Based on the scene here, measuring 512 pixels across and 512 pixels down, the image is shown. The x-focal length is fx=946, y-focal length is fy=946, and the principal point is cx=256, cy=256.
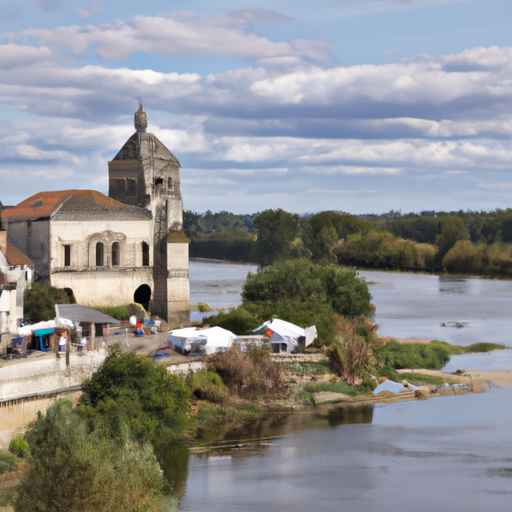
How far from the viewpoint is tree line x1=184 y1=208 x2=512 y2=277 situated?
115 m

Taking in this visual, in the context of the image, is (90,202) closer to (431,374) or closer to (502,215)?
(431,374)

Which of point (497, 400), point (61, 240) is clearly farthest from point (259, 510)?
point (61, 240)

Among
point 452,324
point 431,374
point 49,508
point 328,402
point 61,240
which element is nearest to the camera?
point 49,508

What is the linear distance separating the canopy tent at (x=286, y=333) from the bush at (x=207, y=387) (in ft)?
16.0

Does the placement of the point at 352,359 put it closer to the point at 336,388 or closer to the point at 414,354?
the point at 336,388

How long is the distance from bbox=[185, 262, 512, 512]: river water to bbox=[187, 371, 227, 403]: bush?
2.02 metres

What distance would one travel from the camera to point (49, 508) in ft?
53.3

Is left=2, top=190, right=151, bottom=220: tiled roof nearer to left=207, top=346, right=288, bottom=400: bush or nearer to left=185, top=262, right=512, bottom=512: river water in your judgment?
left=207, top=346, right=288, bottom=400: bush

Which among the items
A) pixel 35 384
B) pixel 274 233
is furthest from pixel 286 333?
pixel 274 233

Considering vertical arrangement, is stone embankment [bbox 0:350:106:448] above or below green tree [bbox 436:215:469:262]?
below

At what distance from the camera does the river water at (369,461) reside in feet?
78.9

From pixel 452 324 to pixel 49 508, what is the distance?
48.0 meters

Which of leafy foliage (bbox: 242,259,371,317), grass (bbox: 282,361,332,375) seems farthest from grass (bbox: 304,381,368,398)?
leafy foliage (bbox: 242,259,371,317)

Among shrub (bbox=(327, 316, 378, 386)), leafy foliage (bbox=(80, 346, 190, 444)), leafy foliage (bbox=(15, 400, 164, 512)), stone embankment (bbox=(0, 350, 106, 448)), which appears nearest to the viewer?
leafy foliage (bbox=(15, 400, 164, 512))
